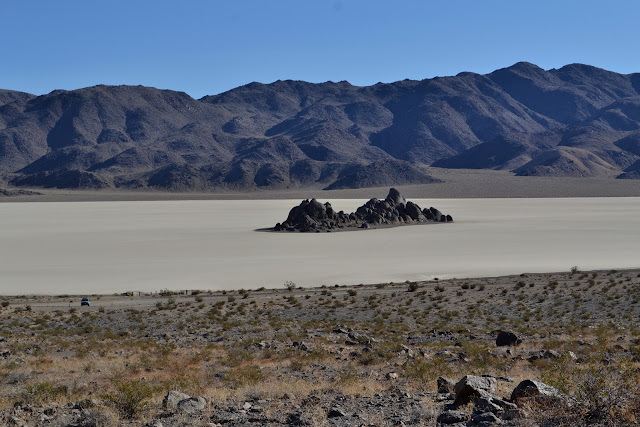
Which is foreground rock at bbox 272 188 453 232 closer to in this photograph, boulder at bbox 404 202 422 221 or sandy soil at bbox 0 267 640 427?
boulder at bbox 404 202 422 221

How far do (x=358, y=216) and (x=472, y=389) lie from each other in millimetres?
59015

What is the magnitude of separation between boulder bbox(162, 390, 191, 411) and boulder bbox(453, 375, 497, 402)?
12.9 ft

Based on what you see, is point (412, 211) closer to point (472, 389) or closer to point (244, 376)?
point (244, 376)

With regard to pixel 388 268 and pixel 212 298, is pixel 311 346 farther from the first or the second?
pixel 388 268

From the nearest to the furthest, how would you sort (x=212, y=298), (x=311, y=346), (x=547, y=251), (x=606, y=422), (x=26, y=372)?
(x=606, y=422) < (x=26, y=372) < (x=311, y=346) < (x=212, y=298) < (x=547, y=251)

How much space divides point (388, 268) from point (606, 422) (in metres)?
28.1

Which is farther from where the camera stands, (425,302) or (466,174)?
(466,174)

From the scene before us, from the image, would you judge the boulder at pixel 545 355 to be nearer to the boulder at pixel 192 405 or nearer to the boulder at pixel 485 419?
the boulder at pixel 485 419

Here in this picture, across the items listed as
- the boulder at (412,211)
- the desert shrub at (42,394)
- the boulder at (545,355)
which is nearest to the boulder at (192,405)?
the desert shrub at (42,394)

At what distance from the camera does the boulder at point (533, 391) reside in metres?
8.38

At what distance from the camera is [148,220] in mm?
75938

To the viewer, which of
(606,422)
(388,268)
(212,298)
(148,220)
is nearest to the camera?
(606,422)

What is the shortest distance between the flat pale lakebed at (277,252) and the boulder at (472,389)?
830 inches

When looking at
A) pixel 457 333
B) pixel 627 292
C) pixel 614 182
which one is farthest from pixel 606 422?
pixel 614 182
